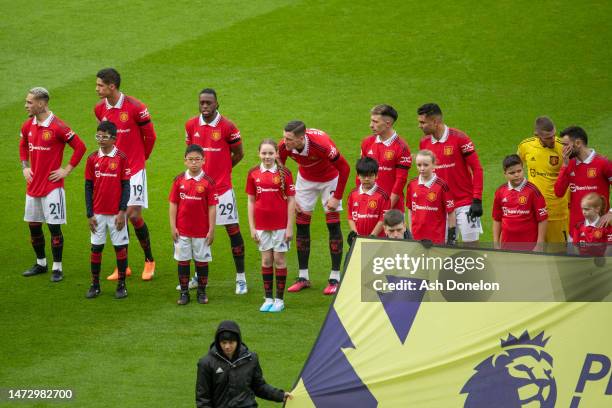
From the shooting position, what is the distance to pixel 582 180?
39.4ft

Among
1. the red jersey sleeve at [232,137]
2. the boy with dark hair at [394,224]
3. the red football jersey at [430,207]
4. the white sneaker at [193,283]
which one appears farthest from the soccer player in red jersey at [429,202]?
the white sneaker at [193,283]

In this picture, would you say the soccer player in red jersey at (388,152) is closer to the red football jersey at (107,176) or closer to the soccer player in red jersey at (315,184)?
the soccer player in red jersey at (315,184)

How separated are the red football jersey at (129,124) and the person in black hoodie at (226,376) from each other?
17.6ft

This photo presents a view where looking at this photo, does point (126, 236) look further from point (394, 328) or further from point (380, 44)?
point (380, 44)

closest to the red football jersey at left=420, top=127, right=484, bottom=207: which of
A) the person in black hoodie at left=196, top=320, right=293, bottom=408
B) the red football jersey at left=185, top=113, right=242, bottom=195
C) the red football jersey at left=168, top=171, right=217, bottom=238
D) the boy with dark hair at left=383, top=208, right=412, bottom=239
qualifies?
the red football jersey at left=185, top=113, right=242, bottom=195

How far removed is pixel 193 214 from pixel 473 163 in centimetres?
305

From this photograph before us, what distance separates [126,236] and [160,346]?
1.99 meters

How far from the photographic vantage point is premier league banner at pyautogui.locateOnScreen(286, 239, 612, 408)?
8359 mm

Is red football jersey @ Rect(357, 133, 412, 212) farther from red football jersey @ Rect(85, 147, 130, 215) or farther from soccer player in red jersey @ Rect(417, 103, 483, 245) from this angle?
red football jersey @ Rect(85, 147, 130, 215)

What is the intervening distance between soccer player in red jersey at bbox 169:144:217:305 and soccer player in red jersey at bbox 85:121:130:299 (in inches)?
25.9

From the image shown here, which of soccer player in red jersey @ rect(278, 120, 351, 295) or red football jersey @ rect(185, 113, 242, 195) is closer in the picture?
soccer player in red jersey @ rect(278, 120, 351, 295)

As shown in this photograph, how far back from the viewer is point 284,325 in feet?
38.4

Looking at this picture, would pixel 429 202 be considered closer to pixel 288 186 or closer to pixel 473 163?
pixel 473 163

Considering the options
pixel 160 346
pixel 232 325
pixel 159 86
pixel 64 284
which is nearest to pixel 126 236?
pixel 64 284
